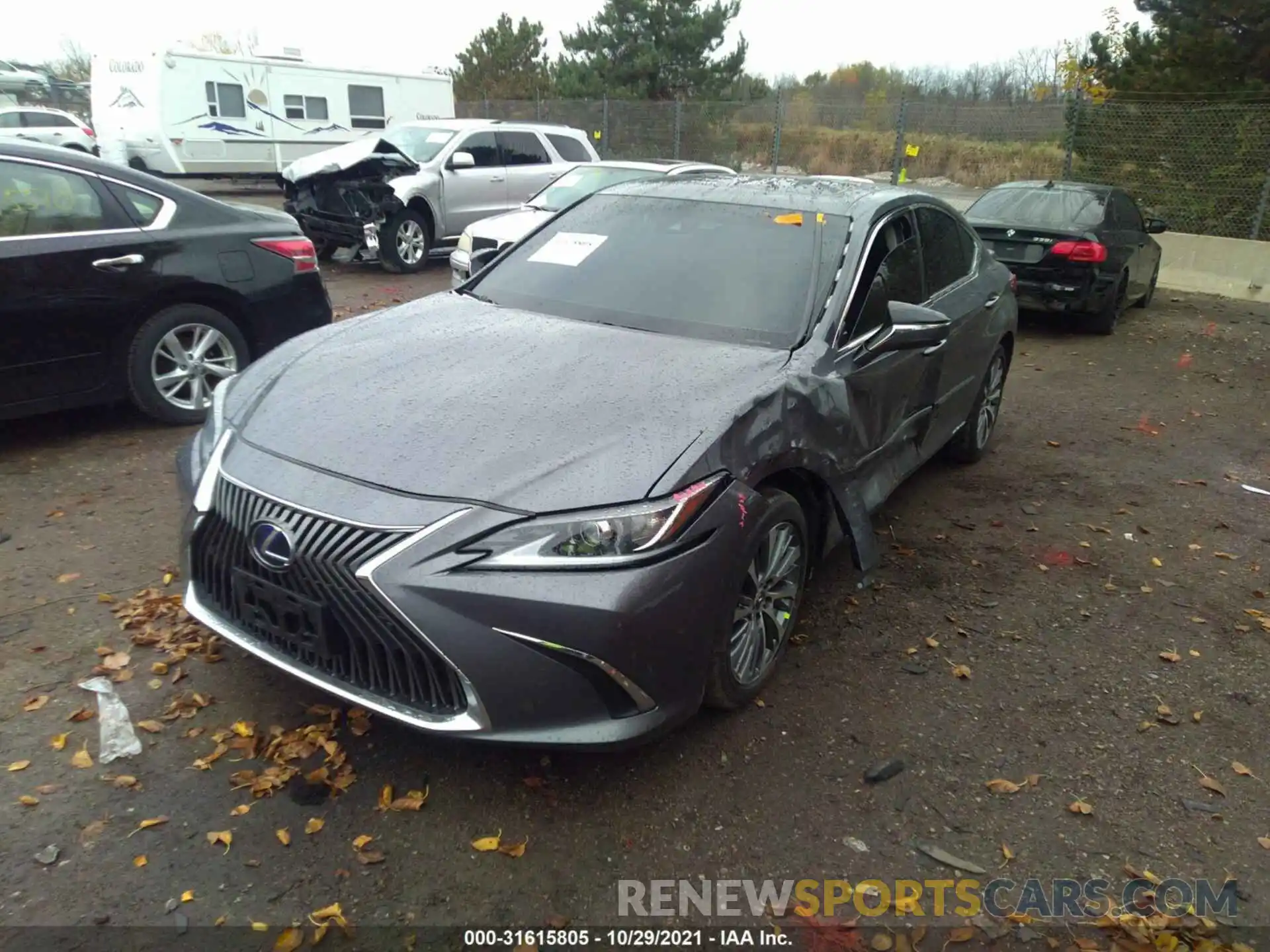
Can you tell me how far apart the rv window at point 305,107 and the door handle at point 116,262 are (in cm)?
1714

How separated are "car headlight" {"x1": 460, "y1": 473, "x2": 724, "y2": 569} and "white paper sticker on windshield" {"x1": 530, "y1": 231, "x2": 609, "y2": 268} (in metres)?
1.84

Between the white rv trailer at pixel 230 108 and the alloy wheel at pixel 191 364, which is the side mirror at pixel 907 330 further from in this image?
the white rv trailer at pixel 230 108

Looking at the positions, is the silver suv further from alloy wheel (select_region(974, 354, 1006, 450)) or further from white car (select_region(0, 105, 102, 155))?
white car (select_region(0, 105, 102, 155))

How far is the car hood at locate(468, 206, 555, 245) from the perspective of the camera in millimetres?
9414

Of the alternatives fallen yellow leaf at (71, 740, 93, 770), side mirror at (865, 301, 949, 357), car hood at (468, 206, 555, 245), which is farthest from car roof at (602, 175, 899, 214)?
car hood at (468, 206, 555, 245)

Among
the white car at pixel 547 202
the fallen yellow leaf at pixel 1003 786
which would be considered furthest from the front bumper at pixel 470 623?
the white car at pixel 547 202

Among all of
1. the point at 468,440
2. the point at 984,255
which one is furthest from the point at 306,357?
the point at 984,255

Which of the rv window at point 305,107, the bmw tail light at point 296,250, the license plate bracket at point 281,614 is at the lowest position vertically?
the license plate bracket at point 281,614

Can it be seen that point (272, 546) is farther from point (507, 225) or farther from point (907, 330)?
point (507, 225)

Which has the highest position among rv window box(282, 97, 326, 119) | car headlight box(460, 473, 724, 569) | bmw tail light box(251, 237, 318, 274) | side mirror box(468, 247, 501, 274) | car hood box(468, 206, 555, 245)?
rv window box(282, 97, 326, 119)

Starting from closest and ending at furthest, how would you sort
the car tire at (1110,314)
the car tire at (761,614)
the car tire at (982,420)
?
the car tire at (761,614)
the car tire at (982,420)
the car tire at (1110,314)

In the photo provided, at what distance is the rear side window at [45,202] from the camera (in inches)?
194

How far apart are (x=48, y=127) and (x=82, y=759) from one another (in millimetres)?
23253

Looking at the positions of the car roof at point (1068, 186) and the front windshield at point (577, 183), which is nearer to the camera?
the car roof at point (1068, 186)
